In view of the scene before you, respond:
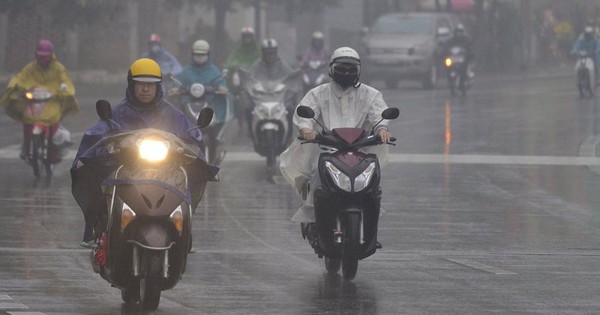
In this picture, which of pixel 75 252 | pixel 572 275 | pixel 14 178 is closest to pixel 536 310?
pixel 572 275

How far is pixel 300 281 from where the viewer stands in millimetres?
11914

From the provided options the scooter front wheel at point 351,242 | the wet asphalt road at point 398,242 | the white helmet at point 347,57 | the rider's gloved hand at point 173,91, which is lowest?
the wet asphalt road at point 398,242

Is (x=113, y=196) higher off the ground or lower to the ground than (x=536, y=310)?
higher

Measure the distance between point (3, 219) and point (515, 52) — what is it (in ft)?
153

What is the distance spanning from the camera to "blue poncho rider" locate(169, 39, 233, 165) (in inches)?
885

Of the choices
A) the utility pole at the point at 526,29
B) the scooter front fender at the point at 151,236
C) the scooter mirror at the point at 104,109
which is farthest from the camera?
the utility pole at the point at 526,29

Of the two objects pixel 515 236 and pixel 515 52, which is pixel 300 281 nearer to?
pixel 515 236

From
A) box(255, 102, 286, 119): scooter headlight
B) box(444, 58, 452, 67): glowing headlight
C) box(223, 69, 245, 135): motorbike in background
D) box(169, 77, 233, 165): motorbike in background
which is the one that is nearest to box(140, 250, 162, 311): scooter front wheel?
box(169, 77, 233, 165): motorbike in background

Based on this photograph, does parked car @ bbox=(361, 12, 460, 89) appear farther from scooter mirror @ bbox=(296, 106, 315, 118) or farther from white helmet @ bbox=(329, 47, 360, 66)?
scooter mirror @ bbox=(296, 106, 315, 118)

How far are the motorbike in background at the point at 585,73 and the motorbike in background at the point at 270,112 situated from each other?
713 inches

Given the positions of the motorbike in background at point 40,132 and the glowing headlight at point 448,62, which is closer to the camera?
the motorbike in background at point 40,132

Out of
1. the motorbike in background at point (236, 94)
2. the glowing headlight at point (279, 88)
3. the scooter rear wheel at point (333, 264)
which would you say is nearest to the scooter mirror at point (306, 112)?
the scooter rear wheel at point (333, 264)

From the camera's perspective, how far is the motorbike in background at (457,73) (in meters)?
42.2

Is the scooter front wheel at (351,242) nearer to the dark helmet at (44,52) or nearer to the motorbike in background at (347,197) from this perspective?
the motorbike in background at (347,197)
